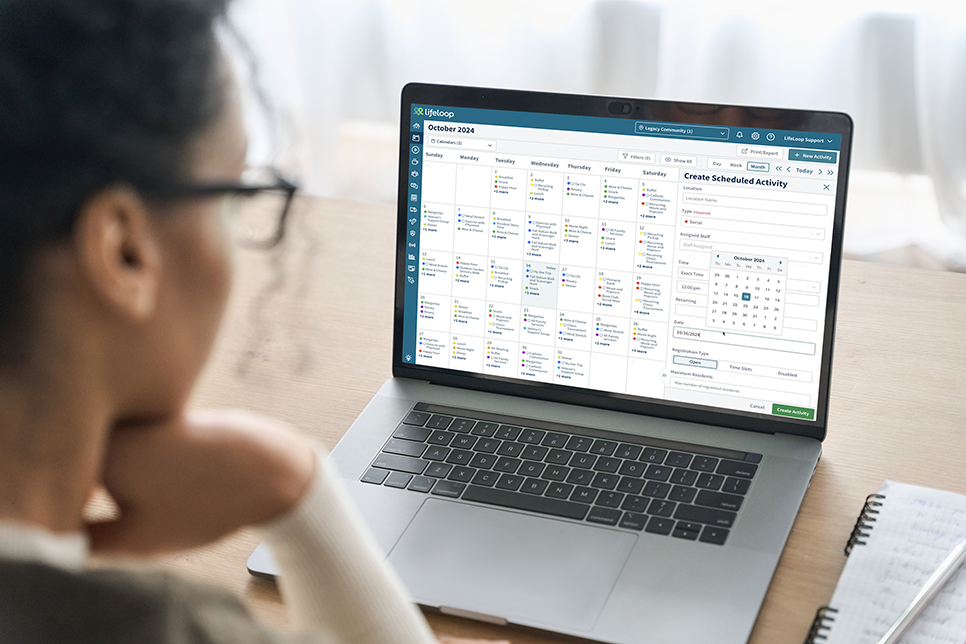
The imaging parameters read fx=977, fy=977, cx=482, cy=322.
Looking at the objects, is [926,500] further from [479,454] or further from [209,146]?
[209,146]

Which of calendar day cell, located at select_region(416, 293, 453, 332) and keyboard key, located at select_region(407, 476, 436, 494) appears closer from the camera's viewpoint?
keyboard key, located at select_region(407, 476, 436, 494)

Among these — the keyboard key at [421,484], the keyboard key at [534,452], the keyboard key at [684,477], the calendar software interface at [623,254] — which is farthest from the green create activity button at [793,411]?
the keyboard key at [421,484]

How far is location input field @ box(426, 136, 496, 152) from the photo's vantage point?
0.92 metres

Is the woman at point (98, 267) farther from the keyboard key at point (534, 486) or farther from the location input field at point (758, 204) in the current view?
Answer: the location input field at point (758, 204)

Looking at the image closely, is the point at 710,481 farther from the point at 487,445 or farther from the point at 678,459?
the point at 487,445

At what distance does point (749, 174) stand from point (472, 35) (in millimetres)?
2060

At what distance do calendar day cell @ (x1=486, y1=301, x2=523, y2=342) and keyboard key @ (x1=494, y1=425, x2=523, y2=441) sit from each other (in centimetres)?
9

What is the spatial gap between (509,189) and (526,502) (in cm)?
30

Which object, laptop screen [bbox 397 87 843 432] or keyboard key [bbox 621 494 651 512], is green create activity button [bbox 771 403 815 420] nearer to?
laptop screen [bbox 397 87 843 432]

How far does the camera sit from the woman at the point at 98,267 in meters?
0.40

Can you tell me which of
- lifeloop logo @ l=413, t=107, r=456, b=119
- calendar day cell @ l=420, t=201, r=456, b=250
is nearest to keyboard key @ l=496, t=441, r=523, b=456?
calendar day cell @ l=420, t=201, r=456, b=250

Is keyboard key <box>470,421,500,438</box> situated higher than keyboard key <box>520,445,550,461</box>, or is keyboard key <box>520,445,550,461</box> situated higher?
keyboard key <box>470,421,500,438</box>

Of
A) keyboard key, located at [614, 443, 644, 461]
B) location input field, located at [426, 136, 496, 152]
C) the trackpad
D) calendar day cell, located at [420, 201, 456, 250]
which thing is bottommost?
the trackpad

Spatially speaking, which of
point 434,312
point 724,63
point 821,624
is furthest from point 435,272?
point 724,63
